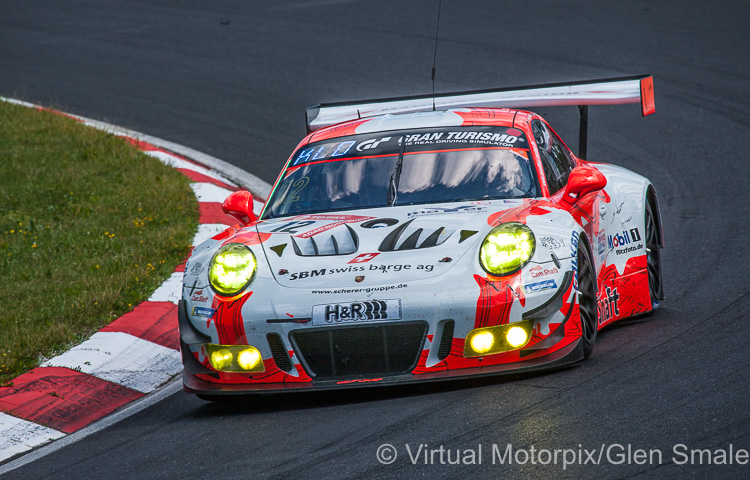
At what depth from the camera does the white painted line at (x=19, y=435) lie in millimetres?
4742

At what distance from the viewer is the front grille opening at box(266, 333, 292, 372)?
4.55 metres

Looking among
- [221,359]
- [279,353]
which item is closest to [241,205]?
[221,359]

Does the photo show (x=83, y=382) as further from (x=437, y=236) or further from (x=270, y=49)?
(x=270, y=49)

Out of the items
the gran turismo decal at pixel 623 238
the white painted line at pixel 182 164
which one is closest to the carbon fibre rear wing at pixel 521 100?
the gran turismo decal at pixel 623 238

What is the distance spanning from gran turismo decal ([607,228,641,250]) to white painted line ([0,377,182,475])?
2374mm

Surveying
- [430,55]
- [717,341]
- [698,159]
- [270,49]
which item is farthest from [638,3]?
[717,341]

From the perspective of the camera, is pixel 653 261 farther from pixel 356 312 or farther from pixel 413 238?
pixel 356 312

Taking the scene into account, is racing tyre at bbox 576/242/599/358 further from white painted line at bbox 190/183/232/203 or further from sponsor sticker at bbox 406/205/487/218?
white painted line at bbox 190/183/232/203

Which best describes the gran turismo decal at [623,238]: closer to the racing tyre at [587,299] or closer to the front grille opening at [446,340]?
the racing tyre at [587,299]

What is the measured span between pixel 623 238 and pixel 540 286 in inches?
59.3

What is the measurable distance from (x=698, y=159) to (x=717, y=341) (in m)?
4.91

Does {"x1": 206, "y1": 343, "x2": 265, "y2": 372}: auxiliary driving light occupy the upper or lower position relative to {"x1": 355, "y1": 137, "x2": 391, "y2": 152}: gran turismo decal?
lower

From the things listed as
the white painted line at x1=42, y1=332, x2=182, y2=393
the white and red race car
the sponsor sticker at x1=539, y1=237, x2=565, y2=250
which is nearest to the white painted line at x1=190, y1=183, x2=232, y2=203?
the white painted line at x1=42, y1=332, x2=182, y2=393

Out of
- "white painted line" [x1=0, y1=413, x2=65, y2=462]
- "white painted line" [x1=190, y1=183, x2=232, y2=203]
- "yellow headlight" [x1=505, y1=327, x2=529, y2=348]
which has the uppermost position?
"yellow headlight" [x1=505, y1=327, x2=529, y2=348]
